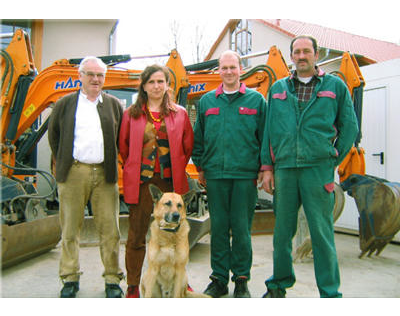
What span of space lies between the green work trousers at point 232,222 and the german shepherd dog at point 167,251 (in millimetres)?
320

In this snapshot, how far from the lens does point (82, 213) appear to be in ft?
8.39

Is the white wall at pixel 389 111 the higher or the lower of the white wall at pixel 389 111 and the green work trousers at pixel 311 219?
the higher

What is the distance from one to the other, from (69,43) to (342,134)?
6.59 metres

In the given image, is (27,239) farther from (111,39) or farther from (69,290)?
(111,39)

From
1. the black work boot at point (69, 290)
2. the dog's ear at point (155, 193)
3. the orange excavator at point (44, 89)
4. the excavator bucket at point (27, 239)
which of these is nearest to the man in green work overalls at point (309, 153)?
the dog's ear at point (155, 193)

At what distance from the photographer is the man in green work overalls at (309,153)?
2.21 metres

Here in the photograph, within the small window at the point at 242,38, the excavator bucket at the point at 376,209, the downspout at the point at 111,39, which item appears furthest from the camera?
the small window at the point at 242,38

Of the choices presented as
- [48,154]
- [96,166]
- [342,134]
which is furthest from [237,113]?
[48,154]

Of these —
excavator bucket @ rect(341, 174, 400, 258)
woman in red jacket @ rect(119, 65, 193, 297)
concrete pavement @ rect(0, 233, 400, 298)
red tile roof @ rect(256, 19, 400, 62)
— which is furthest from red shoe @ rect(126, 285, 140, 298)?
red tile roof @ rect(256, 19, 400, 62)

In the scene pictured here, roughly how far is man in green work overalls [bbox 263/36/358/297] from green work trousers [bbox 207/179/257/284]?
0.22 metres

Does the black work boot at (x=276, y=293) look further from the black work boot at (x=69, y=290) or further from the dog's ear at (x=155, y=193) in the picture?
the black work boot at (x=69, y=290)

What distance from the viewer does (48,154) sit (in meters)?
7.14

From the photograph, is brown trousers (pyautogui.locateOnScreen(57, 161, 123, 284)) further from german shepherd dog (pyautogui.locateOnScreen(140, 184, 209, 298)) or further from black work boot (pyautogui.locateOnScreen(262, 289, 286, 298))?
black work boot (pyautogui.locateOnScreen(262, 289, 286, 298))

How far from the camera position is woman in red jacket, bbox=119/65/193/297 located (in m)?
2.44
